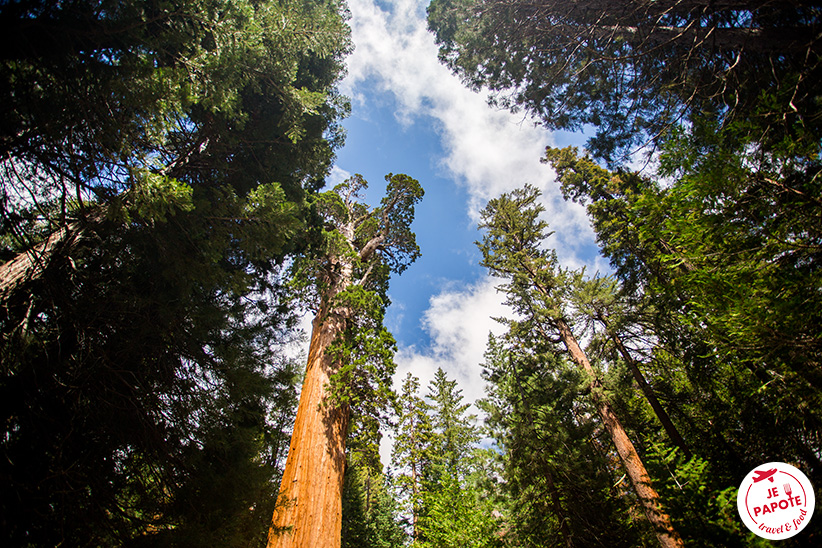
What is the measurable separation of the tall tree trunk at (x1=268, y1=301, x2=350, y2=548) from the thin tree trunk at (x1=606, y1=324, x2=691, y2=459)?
928 centimetres

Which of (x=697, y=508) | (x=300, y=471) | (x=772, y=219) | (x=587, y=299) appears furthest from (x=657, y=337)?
(x=300, y=471)

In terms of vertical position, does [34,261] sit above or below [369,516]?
above

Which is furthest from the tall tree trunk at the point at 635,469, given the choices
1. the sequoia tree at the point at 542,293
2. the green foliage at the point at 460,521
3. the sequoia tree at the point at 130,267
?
the sequoia tree at the point at 130,267

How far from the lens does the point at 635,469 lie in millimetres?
7496

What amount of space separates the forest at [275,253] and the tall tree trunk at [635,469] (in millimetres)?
82

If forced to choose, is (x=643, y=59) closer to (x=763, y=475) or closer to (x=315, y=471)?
(x=763, y=475)

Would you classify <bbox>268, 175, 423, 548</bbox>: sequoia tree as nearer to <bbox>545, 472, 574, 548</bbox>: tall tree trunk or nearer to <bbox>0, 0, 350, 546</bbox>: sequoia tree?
<bbox>0, 0, 350, 546</bbox>: sequoia tree

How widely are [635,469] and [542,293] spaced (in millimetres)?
5473

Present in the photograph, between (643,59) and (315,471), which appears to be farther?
(643,59)

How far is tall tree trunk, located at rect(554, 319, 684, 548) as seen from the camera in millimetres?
6391

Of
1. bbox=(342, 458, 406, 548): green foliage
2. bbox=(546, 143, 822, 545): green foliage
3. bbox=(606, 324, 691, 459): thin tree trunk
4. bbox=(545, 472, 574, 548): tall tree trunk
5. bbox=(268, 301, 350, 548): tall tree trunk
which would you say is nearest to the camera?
bbox=(546, 143, 822, 545): green foliage

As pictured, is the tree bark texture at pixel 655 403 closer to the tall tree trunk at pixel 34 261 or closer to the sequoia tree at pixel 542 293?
the sequoia tree at pixel 542 293

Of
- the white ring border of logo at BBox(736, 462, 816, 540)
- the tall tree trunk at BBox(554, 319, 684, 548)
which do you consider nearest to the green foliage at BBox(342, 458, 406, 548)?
the tall tree trunk at BBox(554, 319, 684, 548)

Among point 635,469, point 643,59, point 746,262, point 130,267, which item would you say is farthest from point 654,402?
point 130,267
